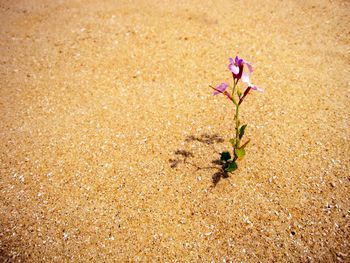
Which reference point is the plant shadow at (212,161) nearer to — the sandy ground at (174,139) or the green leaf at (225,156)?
the sandy ground at (174,139)

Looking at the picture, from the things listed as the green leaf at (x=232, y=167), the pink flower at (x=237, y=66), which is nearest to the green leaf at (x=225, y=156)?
the green leaf at (x=232, y=167)

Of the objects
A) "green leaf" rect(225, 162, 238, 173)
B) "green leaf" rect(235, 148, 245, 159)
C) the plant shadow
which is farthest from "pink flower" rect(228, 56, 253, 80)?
the plant shadow

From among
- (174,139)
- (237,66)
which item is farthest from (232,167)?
(237,66)

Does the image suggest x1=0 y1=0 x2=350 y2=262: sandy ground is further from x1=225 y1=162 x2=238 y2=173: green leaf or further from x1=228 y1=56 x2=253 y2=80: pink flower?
x1=228 y1=56 x2=253 y2=80: pink flower

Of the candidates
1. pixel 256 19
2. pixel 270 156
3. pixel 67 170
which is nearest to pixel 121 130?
pixel 67 170

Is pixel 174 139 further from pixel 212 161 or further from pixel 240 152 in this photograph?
pixel 240 152
